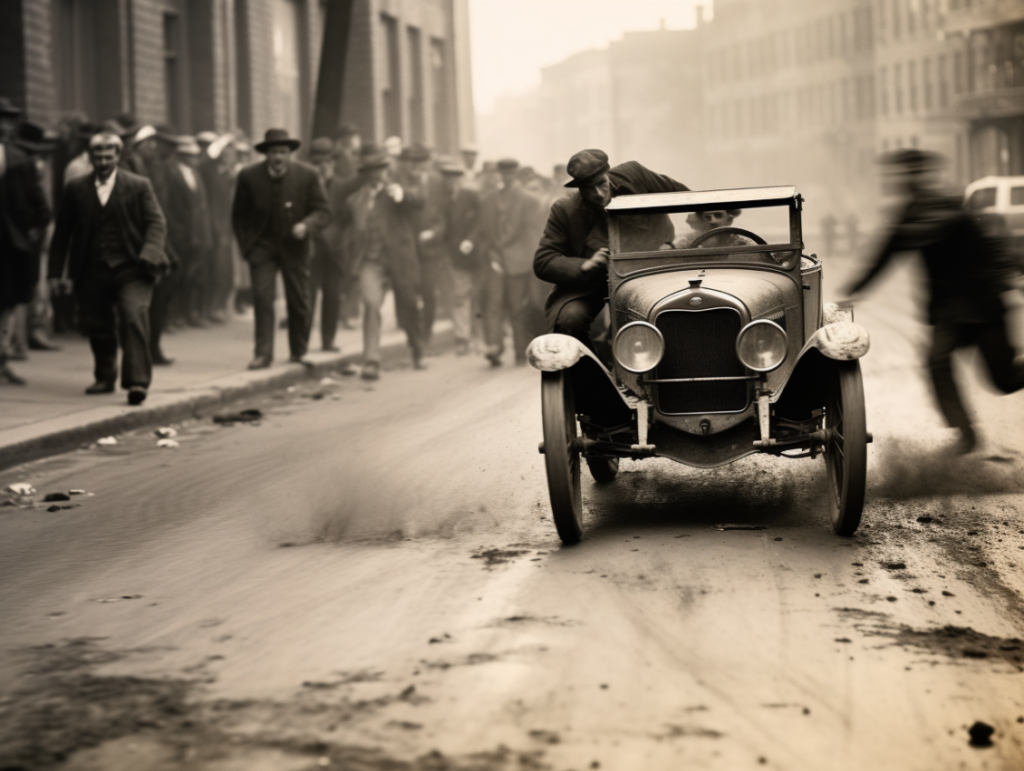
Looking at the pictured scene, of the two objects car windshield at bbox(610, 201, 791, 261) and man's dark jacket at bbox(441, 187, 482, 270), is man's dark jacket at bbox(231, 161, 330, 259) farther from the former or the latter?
car windshield at bbox(610, 201, 791, 261)

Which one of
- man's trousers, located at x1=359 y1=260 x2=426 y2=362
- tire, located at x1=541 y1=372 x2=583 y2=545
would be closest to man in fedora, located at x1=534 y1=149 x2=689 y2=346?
tire, located at x1=541 y1=372 x2=583 y2=545

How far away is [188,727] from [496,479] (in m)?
4.64

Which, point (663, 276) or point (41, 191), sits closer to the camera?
point (663, 276)

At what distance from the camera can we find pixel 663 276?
26.5ft

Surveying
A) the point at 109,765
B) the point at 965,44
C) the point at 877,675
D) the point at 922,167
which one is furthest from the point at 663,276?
the point at 965,44

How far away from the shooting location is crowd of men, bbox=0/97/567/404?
1306cm

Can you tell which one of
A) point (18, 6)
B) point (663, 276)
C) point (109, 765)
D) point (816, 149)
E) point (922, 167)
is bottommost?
point (109, 765)

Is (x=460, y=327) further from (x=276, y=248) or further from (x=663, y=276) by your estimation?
(x=663, y=276)

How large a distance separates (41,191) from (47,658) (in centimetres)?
960

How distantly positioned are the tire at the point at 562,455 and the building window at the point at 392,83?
96.5ft

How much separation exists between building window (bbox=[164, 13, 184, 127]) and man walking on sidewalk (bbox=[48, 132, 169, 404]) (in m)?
11.3

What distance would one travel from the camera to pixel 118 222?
12969 millimetres

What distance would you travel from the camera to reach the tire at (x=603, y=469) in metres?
8.88

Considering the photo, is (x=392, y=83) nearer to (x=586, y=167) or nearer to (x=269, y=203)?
(x=269, y=203)
